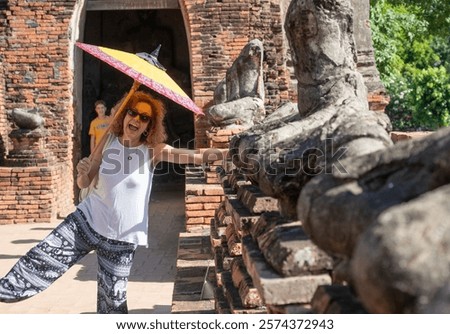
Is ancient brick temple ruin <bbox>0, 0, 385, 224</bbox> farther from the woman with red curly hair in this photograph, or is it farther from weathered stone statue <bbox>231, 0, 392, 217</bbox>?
weathered stone statue <bbox>231, 0, 392, 217</bbox>

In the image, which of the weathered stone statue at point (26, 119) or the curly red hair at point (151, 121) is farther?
the weathered stone statue at point (26, 119)

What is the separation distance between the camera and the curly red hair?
12.3ft

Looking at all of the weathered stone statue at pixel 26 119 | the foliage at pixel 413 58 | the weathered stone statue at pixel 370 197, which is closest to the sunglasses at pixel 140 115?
the weathered stone statue at pixel 370 197

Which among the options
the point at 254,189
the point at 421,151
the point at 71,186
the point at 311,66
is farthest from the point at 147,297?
Result: the point at 71,186

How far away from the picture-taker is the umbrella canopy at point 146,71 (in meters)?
3.82

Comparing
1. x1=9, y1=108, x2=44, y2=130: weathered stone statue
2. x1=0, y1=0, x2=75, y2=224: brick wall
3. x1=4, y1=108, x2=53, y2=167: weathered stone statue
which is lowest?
x1=4, y1=108, x2=53, y2=167: weathered stone statue

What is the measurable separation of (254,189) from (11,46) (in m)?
8.60

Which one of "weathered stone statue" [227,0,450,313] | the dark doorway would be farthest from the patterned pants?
the dark doorway

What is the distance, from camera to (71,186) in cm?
1139

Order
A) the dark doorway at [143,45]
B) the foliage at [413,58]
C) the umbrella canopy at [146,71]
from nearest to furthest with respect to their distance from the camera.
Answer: the umbrella canopy at [146,71], the dark doorway at [143,45], the foliage at [413,58]

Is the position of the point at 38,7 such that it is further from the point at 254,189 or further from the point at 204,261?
the point at 254,189

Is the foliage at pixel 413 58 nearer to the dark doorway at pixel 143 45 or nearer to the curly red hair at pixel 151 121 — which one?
the dark doorway at pixel 143 45

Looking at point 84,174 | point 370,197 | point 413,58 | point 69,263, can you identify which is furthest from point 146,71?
point 413,58

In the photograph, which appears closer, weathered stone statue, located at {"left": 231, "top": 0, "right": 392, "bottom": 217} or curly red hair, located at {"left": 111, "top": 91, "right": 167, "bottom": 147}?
weathered stone statue, located at {"left": 231, "top": 0, "right": 392, "bottom": 217}
